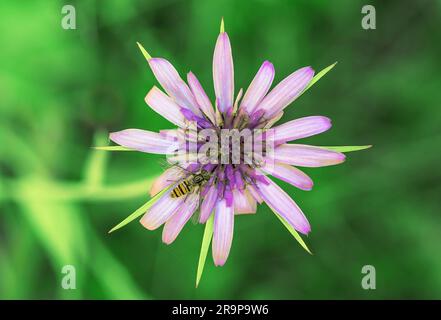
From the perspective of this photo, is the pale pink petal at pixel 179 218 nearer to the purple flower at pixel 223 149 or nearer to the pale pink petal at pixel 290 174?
the purple flower at pixel 223 149

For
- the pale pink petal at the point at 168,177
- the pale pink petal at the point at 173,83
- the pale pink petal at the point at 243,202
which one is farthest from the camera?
the pale pink petal at the point at 243,202

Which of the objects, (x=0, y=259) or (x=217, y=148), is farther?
(x=0, y=259)

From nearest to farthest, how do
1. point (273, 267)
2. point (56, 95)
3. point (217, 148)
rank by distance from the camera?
point (217, 148) → point (56, 95) → point (273, 267)

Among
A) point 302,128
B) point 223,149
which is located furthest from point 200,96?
point 302,128

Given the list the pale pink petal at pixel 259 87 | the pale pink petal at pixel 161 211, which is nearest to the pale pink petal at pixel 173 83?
the pale pink petal at pixel 259 87
